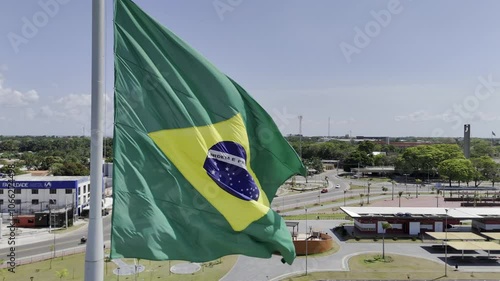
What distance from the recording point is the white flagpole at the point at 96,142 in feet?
22.9

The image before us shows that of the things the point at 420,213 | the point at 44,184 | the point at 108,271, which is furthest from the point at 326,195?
the point at 108,271

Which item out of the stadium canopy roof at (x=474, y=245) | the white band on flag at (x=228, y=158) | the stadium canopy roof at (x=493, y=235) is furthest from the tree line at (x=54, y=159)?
the stadium canopy roof at (x=493, y=235)

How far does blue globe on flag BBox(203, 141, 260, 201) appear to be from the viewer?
872 centimetres

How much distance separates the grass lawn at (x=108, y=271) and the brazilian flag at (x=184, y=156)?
24534 millimetres

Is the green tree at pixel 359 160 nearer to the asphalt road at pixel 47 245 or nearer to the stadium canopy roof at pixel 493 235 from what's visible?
the stadium canopy roof at pixel 493 235

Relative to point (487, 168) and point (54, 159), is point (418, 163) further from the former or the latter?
point (54, 159)

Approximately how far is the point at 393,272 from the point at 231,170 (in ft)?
97.6

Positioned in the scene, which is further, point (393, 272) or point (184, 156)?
point (393, 272)

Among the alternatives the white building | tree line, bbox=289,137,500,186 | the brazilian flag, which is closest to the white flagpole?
the brazilian flag

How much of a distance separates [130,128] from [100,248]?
2.31 m

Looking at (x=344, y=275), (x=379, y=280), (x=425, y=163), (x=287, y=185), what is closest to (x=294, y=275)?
(x=344, y=275)

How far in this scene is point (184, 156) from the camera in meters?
8.55

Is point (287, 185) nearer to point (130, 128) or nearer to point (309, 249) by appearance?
point (309, 249)

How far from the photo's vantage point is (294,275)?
108 feet
